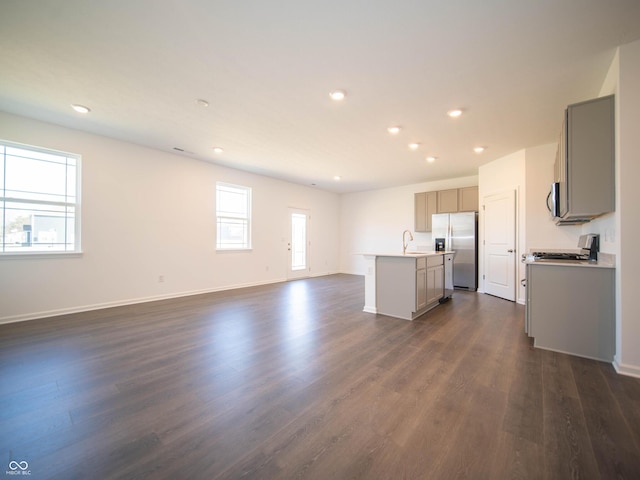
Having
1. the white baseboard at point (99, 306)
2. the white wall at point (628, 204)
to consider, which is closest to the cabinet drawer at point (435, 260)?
the white wall at point (628, 204)

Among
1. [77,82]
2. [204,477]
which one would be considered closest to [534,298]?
[204,477]

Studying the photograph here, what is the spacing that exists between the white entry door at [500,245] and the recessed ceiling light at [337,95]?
404 centimetres

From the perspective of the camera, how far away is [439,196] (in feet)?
22.8

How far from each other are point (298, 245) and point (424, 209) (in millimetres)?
3787

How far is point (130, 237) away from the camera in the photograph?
4.68 m

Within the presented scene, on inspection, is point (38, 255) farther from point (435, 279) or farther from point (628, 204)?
point (628, 204)

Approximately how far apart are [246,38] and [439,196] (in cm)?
611

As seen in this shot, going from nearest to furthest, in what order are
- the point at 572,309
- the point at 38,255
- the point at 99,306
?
1. the point at 572,309
2. the point at 38,255
3. the point at 99,306

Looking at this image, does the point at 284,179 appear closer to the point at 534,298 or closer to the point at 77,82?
the point at 77,82

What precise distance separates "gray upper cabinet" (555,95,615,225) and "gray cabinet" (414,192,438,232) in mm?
4462

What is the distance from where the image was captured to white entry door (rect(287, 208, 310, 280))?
7711 millimetres

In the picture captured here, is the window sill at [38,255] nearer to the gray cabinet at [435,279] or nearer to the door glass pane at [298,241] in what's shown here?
the door glass pane at [298,241]

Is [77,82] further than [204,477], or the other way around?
[77,82]

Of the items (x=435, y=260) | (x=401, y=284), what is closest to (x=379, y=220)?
(x=435, y=260)
